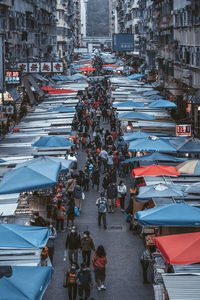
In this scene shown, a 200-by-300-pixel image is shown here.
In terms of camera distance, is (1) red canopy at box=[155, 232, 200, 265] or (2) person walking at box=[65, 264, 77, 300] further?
(2) person walking at box=[65, 264, 77, 300]

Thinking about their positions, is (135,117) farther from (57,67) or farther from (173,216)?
(173,216)

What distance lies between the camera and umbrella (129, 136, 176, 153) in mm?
22094

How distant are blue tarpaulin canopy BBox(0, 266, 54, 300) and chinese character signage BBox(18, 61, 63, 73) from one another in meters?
32.8

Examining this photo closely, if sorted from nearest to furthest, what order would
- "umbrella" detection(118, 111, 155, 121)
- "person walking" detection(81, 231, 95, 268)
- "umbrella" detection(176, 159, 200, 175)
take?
"person walking" detection(81, 231, 95, 268) → "umbrella" detection(176, 159, 200, 175) → "umbrella" detection(118, 111, 155, 121)

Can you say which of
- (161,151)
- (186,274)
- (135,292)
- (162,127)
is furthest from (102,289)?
(162,127)

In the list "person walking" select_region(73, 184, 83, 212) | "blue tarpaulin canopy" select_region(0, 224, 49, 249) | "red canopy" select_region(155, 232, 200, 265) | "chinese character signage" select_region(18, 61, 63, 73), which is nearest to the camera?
"red canopy" select_region(155, 232, 200, 265)

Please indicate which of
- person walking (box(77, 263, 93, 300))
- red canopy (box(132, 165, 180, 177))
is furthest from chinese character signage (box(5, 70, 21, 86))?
person walking (box(77, 263, 93, 300))

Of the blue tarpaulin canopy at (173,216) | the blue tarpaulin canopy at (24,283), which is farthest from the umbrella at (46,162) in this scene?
the blue tarpaulin canopy at (24,283)

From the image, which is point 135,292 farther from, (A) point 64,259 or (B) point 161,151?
(B) point 161,151

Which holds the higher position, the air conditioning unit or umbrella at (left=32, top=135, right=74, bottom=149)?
the air conditioning unit

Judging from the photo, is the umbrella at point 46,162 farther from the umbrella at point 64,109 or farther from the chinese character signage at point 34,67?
the chinese character signage at point 34,67

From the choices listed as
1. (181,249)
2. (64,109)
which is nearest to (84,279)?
(181,249)

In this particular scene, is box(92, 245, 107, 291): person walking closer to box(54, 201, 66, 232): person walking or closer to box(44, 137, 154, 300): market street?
box(44, 137, 154, 300): market street

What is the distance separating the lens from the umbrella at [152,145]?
22094 mm
